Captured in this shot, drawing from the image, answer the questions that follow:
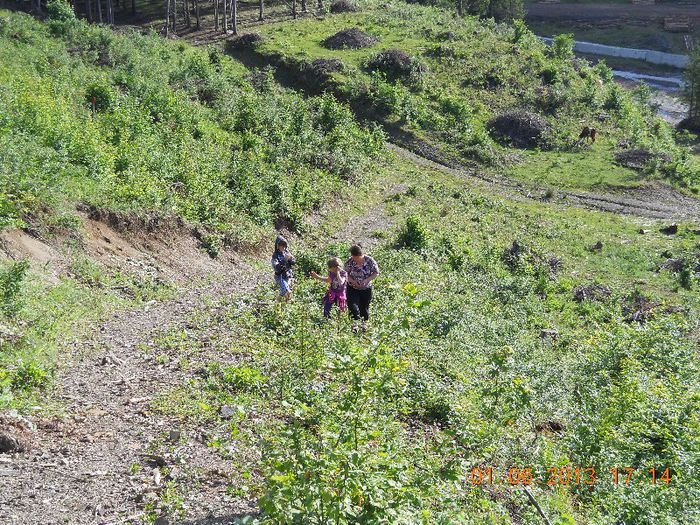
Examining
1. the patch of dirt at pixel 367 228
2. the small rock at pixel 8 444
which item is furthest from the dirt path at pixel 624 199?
the small rock at pixel 8 444

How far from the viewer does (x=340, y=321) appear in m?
12.3

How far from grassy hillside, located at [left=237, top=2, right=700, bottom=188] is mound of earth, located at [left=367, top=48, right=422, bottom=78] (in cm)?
7

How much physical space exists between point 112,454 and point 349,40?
4576cm

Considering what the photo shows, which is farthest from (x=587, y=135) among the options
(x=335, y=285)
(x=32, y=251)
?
(x=32, y=251)

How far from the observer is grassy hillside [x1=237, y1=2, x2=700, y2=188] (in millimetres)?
39062

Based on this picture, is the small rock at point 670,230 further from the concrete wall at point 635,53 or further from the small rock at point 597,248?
the concrete wall at point 635,53

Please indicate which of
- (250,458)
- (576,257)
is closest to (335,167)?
(576,257)

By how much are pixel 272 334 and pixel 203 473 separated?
4624 mm

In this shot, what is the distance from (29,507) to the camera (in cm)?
678

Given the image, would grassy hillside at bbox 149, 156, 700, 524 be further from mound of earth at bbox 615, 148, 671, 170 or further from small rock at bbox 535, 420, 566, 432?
mound of earth at bbox 615, 148, 671, 170

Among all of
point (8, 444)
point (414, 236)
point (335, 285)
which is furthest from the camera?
point (414, 236)

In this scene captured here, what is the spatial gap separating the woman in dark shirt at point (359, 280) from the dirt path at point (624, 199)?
907 inches

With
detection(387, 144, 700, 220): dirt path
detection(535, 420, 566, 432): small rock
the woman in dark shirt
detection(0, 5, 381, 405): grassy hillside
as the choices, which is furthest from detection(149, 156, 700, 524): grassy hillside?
detection(387, 144, 700, 220): dirt path

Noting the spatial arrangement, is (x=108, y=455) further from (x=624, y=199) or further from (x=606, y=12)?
(x=606, y=12)
